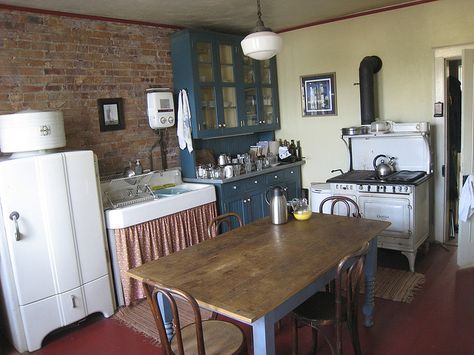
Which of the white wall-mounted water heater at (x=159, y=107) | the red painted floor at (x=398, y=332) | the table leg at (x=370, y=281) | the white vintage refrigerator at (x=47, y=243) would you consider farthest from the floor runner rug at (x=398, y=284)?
the white wall-mounted water heater at (x=159, y=107)

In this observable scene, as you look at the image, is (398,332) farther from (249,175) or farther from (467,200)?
(249,175)

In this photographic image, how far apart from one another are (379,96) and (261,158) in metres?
1.51

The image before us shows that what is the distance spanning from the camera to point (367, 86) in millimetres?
4340

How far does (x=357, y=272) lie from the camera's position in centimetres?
212

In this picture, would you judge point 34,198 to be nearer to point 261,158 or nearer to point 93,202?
point 93,202

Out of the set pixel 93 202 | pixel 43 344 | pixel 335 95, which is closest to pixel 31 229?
pixel 93 202

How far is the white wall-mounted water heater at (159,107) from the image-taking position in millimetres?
4098

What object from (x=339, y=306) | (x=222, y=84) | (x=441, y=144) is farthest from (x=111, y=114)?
(x=441, y=144)

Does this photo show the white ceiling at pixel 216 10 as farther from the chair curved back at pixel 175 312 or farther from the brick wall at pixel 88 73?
the chair curved back at pixel 175 312

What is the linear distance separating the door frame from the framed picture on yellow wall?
1.11 m

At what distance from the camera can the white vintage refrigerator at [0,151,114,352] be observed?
9.32ft

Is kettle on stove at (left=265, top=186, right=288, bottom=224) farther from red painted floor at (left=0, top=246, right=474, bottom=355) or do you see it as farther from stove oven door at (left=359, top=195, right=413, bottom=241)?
stove oven door at (left=359, top=195, right=413, bottom=241)

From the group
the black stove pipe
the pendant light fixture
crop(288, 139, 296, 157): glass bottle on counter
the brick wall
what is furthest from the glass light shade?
crop(288, 139, 296, 157): glass bottle on counter

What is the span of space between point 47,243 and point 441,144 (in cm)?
376
